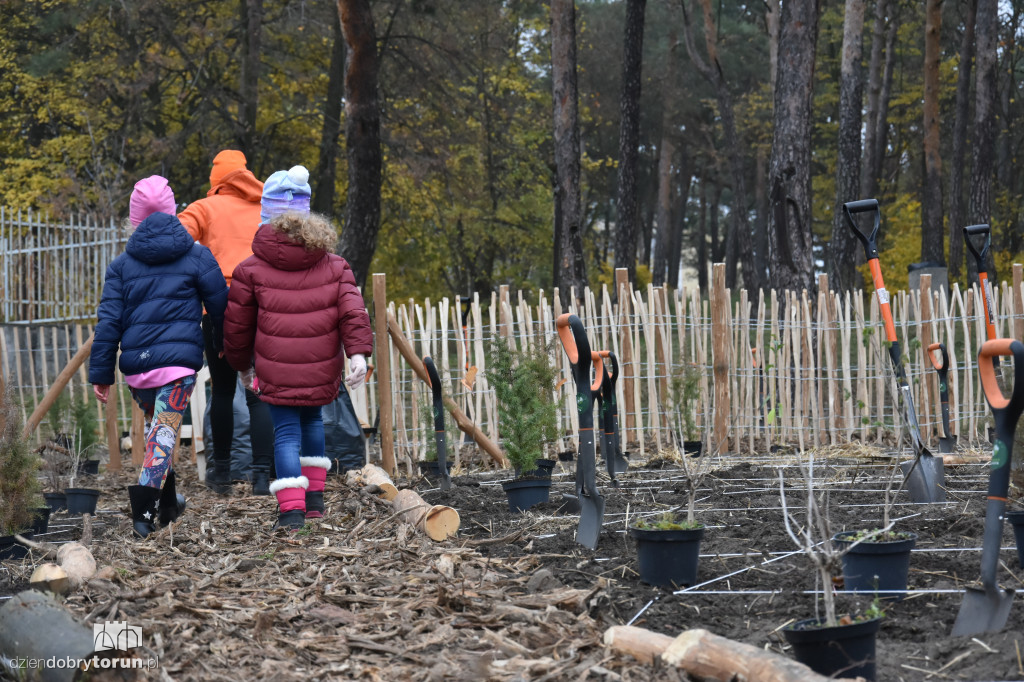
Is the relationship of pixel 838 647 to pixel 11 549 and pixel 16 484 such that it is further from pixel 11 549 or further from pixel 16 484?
pixel 16 484

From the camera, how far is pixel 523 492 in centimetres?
492

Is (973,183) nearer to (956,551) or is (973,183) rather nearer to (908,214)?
(908,214)

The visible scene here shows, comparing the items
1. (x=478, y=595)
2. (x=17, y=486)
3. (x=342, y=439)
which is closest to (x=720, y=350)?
(x=342, y=439)

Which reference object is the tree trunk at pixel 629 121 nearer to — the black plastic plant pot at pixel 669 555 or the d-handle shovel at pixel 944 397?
the d-handle shovel at pixel 944 397

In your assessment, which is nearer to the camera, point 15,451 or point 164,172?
point 15,451

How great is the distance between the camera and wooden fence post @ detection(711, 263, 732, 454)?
24.9ft

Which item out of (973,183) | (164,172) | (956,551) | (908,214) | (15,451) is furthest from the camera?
(908,214)

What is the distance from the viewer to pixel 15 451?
436 cm

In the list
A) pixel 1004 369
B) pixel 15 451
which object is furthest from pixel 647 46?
pixel 15 451

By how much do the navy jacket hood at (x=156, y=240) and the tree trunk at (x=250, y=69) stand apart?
10538mm

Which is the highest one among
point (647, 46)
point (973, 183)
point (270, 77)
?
point (647, 46)

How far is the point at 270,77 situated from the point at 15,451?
49.3 ft

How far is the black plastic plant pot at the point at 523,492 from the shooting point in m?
4.90

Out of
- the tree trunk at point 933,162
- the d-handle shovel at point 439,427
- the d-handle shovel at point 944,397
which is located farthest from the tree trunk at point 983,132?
the d-handle shovel at point 439,427
